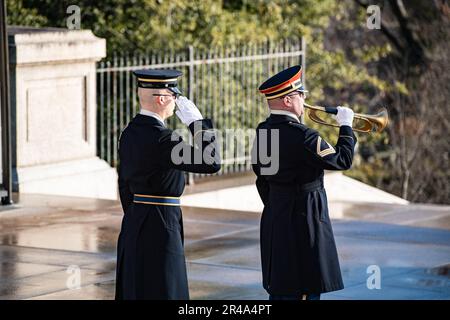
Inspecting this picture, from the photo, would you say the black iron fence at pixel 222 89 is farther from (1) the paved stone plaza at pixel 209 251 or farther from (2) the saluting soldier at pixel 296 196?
(2) the saluting soldier at pixel 296 196

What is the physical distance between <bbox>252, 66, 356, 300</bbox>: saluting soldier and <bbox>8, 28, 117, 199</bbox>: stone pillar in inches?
247

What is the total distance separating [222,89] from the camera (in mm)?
16078

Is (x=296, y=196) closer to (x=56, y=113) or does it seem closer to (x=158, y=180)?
(x=158, y=180)

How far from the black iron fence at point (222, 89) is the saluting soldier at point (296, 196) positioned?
7.97 m

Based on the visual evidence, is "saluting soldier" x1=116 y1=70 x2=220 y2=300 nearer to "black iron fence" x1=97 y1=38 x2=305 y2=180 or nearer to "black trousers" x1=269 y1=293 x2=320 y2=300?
"black trousers" x1=269 y1=293 x2=320 y2=300

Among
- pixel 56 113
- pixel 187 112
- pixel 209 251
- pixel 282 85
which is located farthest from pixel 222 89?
pixel 187 112

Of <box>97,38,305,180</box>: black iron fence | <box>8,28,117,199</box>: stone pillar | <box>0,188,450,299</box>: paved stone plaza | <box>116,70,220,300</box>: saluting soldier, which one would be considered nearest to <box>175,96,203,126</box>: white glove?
<box>116,70,220,300</box>: saluting soldier

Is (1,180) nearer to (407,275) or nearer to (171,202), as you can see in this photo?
(407,275)

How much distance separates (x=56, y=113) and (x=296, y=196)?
6.64 meters

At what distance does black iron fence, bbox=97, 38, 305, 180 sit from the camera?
15.5m

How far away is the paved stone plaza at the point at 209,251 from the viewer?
882 centimetres

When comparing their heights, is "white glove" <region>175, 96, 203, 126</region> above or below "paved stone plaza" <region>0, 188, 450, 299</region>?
above

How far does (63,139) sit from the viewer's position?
1340cm

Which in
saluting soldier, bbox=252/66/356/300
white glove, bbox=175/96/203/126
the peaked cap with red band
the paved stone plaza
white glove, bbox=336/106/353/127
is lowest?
the paved stone plaza
